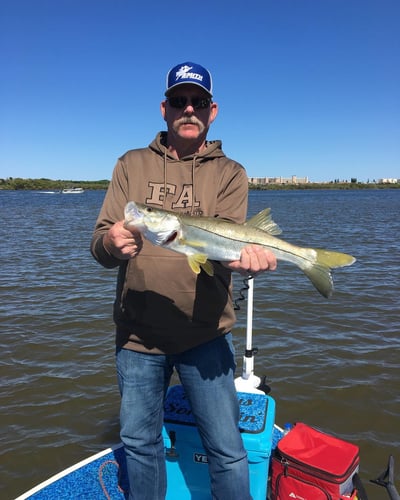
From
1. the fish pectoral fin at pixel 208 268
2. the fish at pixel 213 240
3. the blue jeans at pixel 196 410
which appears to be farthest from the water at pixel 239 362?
the fish pectoral fin at pixel 208 268

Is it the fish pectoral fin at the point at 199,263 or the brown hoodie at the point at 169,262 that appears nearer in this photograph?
the fish pectoral fin at the point at 199,263

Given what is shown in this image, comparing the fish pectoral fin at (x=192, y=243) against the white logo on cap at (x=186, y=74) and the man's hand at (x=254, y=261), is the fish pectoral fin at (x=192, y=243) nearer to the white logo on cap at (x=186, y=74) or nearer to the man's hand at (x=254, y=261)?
the man's hand at (x=254, y=261)

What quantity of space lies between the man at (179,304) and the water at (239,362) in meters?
3.30

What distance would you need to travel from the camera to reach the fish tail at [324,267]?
10.7ft

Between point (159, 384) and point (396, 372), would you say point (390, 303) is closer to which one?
point (396, 372)

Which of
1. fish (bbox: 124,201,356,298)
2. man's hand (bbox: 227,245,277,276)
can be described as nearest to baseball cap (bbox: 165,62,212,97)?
fish (bbox: 124,201,356,298)

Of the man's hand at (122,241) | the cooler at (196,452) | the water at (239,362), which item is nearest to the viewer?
the man's hand at (122,241)

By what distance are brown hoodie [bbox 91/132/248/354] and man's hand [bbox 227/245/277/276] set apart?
0.27 metres

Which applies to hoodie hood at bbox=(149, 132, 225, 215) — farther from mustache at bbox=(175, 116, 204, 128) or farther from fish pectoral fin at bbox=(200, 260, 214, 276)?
fish pectoral fin at bbox=(200, 260, 214, 276)

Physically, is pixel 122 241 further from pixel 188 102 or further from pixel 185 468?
pixel 185 468

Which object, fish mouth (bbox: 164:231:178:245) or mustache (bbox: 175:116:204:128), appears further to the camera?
mustache (bbox: 175:116:204:128)

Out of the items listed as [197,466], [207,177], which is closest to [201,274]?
[207,177]

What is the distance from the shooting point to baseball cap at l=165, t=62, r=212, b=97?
335 centimetres

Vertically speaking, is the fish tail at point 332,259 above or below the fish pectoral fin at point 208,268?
above
